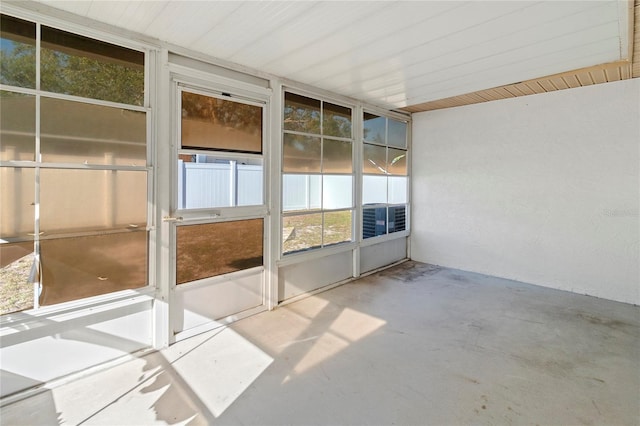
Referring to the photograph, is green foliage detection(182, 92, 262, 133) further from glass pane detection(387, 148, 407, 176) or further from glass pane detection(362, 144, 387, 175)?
glass pane detection(387, 148, 407, 176)

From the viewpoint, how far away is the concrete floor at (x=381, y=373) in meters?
1.87

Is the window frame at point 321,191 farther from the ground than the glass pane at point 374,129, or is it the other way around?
the glass pane at point 374,129

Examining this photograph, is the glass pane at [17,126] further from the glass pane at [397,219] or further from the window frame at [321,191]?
the glass pane at [397,219]

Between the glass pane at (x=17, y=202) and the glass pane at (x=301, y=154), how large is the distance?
7.07ft

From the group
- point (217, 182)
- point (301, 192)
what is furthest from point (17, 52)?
point (301, 192)

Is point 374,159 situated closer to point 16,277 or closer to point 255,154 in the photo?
point 255,154

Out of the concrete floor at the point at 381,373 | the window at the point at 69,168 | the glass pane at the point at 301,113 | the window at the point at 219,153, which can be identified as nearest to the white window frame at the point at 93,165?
the window at the point at 69,168

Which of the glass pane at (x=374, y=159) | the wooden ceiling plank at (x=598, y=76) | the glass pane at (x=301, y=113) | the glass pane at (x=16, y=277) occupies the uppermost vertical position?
the wooden ceiling plank at (x=598, y=76)

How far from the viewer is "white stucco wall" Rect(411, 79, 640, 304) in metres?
3.78

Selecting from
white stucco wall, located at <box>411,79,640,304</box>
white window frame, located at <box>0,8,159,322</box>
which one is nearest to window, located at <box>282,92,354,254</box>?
white window frame, located at <box>0,8,159,322</box>

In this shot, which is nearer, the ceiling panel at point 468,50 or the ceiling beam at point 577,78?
the ceiling panel at point 468,50

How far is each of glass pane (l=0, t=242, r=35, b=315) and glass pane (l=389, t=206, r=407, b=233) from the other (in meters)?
4.49

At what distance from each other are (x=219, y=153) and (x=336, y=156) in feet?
5.73

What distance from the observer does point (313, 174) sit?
3.93 meters
